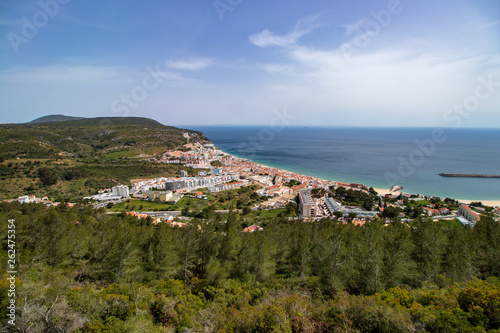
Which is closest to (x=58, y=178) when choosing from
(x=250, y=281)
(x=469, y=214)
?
(x=250, y=281)

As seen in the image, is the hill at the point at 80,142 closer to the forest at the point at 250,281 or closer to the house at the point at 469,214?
the forest at the point at 250,281

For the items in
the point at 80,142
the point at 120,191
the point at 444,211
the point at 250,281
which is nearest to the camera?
the point at 250,281

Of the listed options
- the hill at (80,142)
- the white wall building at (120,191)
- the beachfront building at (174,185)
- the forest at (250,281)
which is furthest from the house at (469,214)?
the hill at (80,142)

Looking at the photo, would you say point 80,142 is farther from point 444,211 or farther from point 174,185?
point 444,211

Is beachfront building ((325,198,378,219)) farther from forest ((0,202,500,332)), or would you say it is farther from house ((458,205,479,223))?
forest ((0,202,500,332))

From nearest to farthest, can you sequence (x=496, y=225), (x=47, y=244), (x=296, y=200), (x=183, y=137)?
1. (x=47, y=244)
2. (x=496, y=225)
3. (x=296, y=200)
4. (x=183, y=137)

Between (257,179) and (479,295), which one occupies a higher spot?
(479,295)

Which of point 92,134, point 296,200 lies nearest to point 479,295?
point 296,200

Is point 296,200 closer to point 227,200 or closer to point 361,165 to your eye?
point 227,200
